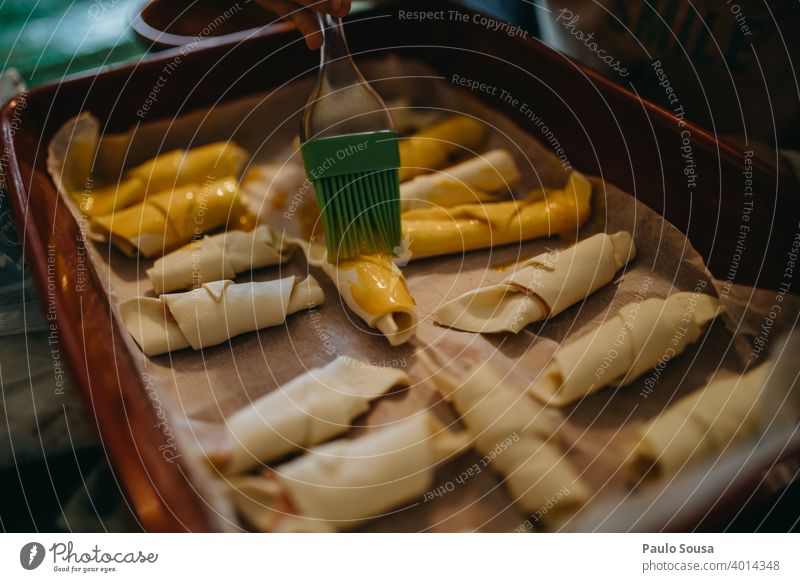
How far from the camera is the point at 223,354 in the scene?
→ 662 mm

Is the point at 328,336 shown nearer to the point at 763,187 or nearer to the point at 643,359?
the point at 643,359

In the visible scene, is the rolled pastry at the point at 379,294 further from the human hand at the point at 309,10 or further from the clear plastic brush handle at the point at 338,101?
the human hand at the point at 309,10

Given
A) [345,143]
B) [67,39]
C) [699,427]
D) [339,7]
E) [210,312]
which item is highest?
[67,39]

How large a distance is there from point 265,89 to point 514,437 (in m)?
0.72

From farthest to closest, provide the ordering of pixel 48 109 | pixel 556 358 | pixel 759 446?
1. pixel 48 109
2. pixel 556 358
3. pixel 759 446

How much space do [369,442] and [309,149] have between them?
0.32 meters

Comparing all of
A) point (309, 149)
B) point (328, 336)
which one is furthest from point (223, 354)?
point (309, 149)

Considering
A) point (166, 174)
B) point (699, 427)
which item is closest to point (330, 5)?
point (166, 174)

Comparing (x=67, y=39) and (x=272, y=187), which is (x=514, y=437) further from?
(x=67, y=39)

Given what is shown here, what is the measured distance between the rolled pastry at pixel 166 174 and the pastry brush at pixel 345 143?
295 millimetres

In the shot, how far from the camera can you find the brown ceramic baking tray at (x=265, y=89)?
478 millimetres

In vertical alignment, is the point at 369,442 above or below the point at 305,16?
below

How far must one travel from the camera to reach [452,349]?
65 centimetres

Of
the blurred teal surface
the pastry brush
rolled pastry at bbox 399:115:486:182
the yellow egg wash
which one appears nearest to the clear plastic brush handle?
the pastry brush
